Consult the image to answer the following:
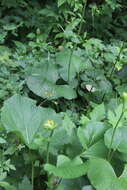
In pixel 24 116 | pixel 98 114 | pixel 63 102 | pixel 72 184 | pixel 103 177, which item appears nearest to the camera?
pixel 103 177

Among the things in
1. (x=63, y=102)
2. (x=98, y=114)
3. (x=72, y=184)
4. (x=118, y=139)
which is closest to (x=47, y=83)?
(x=63, y=102)

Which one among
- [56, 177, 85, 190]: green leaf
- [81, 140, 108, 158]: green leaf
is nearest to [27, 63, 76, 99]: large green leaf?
[81, 140, 108, 158]: green leaf

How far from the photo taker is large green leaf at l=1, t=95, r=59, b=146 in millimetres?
1827

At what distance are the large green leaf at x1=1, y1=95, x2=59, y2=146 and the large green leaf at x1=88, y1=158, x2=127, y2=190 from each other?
1.13ft

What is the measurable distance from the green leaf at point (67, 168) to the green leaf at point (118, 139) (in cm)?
19

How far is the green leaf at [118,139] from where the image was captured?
1732 millimetres

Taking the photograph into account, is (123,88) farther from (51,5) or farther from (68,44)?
(51,5)

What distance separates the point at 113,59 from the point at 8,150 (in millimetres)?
1144

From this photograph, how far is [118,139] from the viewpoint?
1.76 m

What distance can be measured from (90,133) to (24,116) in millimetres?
333

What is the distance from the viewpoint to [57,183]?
1.69m

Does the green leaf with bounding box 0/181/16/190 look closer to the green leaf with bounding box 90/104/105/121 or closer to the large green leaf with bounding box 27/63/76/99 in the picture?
the green leaf with bounding box 90/104/105/121

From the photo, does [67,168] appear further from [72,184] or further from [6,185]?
[6,185]

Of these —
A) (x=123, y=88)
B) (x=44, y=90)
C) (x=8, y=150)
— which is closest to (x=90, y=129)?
(x=8, y=150)
